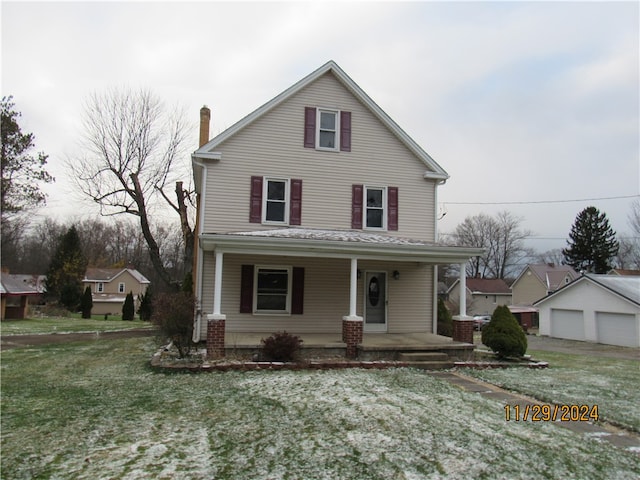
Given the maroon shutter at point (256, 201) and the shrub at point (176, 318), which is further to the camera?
the maroon shutter at point (256, 201)

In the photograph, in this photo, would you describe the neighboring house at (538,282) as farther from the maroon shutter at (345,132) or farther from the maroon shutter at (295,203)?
the maroon shutter at (295,203)

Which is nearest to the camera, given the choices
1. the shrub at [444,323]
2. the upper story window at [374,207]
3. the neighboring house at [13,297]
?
the upper story window at [374,207]

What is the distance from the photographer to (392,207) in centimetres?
1348

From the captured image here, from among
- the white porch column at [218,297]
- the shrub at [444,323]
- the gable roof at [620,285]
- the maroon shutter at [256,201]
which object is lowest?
the shrub at [444,323]

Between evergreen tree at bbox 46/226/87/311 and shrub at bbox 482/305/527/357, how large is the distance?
36189 millimetres

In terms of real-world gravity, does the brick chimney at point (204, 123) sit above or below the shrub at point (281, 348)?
above

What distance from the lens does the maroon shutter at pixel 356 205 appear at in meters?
13.2

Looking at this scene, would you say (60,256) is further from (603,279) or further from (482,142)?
(603,279)

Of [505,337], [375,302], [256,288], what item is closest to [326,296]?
[375,302]

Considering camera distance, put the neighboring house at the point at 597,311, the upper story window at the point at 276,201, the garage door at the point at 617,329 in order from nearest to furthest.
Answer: the upper story window at the point at 276,201 < the garage door at the point at 617,329 < the neighboring house at the point at 597,311

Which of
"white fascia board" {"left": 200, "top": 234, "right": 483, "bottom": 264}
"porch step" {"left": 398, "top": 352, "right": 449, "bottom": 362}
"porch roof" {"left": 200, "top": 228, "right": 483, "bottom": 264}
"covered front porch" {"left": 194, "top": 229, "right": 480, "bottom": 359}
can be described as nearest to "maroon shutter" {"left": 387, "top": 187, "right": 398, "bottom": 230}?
"covered front porch" {"left": 194, "top": 229, "right": 480, "bottom": 359}

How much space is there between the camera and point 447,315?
48.2 ft

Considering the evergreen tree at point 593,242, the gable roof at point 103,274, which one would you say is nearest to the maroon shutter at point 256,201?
the gable roof at point 103,274

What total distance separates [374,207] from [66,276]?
34754mm
